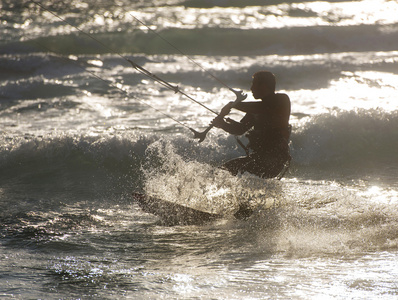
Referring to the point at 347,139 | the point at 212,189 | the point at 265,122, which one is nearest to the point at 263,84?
the point at 265,122

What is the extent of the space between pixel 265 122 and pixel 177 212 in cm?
177

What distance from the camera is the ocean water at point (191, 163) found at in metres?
5.55

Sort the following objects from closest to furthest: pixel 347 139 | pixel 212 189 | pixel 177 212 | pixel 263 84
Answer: pixel 263 84 < pixel 177 212 < pixel 212 189 < pixel 347 139

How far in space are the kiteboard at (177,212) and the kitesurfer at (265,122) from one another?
92 cm

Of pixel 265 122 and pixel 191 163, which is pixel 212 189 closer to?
pixel 191 163

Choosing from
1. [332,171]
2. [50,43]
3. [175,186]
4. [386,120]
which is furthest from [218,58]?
[175,186]

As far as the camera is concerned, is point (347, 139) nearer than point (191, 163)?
No

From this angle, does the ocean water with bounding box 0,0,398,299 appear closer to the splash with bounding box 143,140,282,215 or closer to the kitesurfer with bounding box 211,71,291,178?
the splash with bounding box 143,140,282,215

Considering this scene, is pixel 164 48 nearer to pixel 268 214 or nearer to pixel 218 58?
pixel 218 58

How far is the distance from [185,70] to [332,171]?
11067mm

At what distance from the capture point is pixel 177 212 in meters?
7.88

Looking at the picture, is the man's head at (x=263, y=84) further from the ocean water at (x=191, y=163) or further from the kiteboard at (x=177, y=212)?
the kiteboard at (x=177, y=212)

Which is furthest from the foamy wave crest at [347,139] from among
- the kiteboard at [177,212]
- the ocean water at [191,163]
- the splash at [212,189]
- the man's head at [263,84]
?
the man's head at [263,84]

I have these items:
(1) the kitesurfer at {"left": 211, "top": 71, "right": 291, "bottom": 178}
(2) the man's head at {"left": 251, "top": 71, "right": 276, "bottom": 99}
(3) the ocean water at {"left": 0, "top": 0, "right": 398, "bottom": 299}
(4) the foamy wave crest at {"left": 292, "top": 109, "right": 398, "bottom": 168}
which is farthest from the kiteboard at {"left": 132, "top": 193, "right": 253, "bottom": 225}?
(4) the foamy wave crest at {"left": 292, "top": 109, "right": 398, "bottom": 168}
